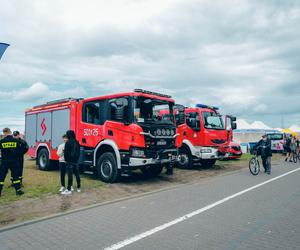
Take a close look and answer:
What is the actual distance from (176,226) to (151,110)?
5384mm

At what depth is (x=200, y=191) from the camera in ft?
29.9

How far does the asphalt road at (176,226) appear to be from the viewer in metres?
4.64

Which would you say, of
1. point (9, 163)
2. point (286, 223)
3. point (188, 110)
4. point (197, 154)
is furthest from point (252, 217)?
point (188, 110)

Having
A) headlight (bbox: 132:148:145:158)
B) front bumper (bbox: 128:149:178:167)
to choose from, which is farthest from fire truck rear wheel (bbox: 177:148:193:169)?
headlight (bbox: 132:148:145:158)

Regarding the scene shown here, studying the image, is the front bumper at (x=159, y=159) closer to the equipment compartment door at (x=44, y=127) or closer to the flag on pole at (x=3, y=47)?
the equipment compartment door at (x=44, y=127)

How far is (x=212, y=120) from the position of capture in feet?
48.4

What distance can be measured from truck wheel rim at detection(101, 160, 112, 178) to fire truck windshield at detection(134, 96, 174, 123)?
1.82 m

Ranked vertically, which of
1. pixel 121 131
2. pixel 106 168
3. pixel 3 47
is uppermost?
pixel 3 47

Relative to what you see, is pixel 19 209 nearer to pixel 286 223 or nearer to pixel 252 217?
pixel 252 217

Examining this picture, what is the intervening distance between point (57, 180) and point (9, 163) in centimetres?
282

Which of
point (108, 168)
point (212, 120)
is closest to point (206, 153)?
point (212, 120)

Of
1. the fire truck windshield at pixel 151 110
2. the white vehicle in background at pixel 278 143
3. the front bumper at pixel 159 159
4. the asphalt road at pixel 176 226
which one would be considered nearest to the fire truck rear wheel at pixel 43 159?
the front bumper at pixel 159 159

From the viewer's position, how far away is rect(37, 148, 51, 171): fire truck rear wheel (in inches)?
517

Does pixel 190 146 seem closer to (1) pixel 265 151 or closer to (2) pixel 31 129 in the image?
(1) pixel 265 151
